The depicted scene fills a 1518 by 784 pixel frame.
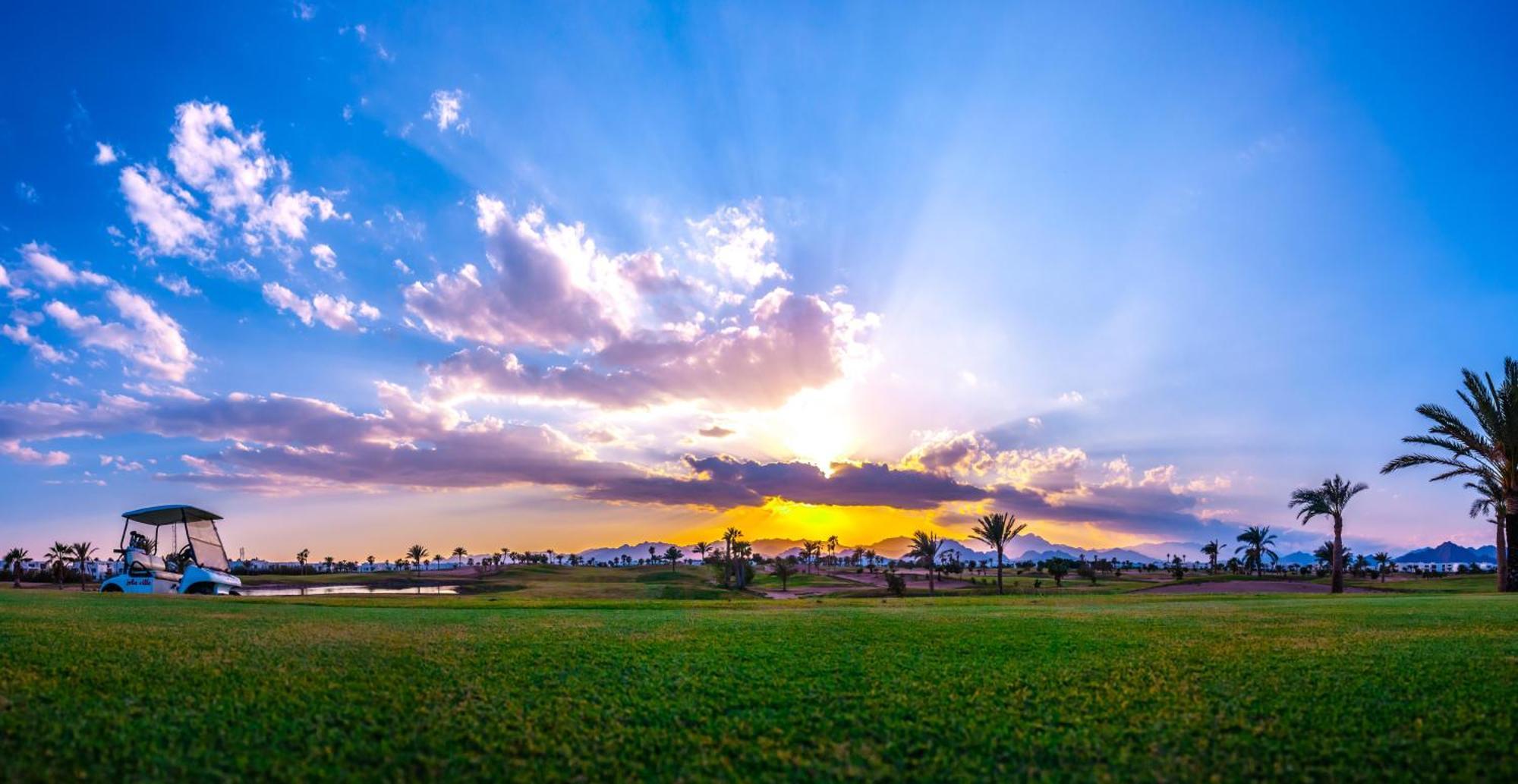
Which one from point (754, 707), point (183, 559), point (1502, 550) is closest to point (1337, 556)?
point (1502, 550)

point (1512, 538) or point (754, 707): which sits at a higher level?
point (754, 707)

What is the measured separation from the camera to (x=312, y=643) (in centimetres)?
844

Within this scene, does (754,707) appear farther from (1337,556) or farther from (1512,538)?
(1337,556)

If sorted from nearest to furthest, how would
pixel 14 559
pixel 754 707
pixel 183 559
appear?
pixel 754 707 → pixel 183 559 → pixel 14 559

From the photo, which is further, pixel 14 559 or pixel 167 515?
pixel 14 559

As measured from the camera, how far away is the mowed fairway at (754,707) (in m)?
4.28

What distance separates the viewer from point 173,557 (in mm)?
34344

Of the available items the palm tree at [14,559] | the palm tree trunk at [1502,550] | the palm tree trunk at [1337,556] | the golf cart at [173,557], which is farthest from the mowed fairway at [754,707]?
the palm tree at [14,559]

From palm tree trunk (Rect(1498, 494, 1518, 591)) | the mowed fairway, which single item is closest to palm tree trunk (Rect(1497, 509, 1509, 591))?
palm tree trunk (Rect(1498, 494, 1518, 591))

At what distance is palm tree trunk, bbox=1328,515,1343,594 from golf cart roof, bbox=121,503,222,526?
68946 millimetres

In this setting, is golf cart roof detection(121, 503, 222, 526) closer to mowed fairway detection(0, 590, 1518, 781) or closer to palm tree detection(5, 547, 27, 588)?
mowed fairway detection(0, 590, 1518, 781)

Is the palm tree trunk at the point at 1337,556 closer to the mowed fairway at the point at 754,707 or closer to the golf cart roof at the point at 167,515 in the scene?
the mowed fairway at the point at 754,707

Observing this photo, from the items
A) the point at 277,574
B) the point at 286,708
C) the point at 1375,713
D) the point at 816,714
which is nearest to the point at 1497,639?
the point at 1375,713

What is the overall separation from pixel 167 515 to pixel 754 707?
137 ft
